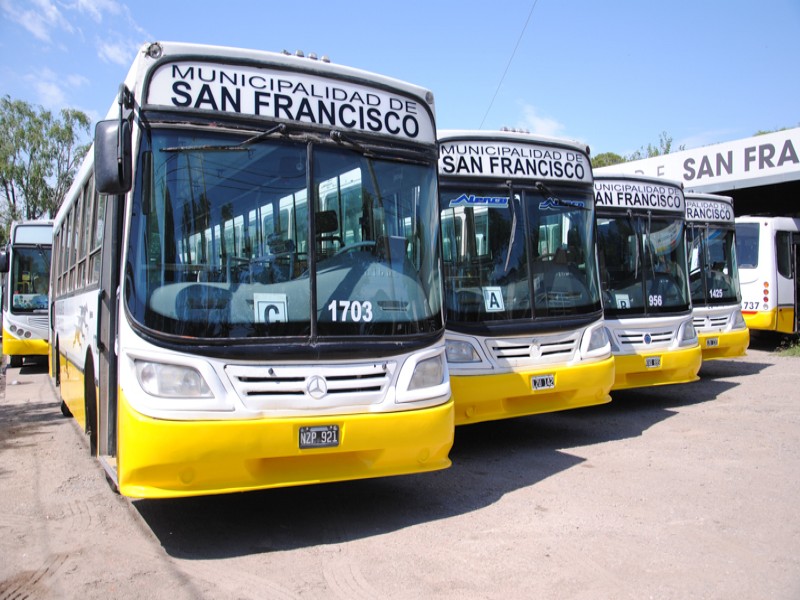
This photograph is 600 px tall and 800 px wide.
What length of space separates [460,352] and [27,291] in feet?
45.5

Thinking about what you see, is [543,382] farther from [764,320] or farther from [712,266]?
[764,320]

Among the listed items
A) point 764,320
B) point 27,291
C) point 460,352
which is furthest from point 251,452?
point 764,320

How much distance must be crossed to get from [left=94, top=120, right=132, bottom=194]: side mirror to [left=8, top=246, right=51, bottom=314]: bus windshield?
45.6 ft

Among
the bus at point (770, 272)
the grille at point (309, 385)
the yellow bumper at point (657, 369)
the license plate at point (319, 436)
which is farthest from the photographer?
the bus at point (770, 272)

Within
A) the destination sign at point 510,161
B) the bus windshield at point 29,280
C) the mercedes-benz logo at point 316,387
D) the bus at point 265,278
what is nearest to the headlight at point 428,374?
the bus at point 265,278

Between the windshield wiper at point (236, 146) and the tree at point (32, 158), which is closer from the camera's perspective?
the windshield wiper at point (236, 146)

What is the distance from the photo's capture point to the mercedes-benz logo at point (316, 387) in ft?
15.8

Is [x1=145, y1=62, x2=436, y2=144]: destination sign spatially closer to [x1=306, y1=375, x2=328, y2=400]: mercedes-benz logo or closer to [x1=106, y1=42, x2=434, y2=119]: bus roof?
[x1=106, y1=42, x2=434, y2=119]: bus roof

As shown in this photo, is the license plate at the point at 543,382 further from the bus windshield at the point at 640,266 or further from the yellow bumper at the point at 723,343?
the yellow bumper at the point at 723,343

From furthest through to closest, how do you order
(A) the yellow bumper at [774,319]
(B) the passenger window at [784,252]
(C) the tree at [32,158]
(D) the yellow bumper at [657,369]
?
(C) the tree at [32,158]
(B) the passenger window at [784,252]
(A) the yellow bumper at [774,319]
(D) the yellow bumper at [657,369]

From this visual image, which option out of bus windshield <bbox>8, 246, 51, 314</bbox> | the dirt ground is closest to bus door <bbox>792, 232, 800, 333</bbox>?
the dirt ground

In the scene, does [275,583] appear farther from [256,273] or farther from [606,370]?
[606,370]

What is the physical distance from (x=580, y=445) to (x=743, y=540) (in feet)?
10.4

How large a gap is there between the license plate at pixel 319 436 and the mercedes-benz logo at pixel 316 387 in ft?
0.68
